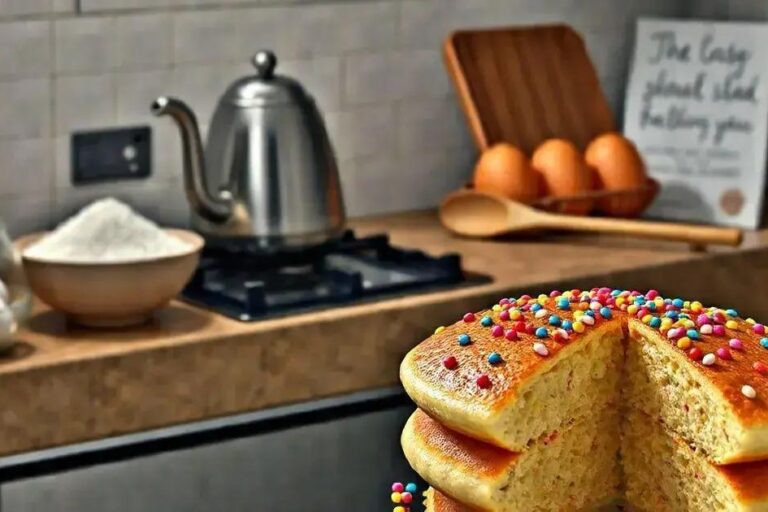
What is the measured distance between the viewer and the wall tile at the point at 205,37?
269 cm

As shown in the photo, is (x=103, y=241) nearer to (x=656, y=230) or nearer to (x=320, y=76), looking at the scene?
(x=320, y=76)

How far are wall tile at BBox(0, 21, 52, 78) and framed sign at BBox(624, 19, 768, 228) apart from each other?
126 cm

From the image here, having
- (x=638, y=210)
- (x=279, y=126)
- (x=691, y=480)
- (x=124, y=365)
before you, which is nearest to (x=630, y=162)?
(x=638, y=210)

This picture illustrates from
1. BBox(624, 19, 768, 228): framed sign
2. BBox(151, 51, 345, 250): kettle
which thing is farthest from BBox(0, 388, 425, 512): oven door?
BBox(624, 19, 768, 228): framed sign

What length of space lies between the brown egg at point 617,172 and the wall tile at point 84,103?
3.02 feet

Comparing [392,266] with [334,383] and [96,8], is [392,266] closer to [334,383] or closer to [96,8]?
[334,383]

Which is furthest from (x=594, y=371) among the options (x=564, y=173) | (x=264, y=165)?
(x=564, y=173)

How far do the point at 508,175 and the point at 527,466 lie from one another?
1700mm

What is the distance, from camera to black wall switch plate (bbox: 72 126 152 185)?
2604 millimetres

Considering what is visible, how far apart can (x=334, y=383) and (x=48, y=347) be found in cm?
44

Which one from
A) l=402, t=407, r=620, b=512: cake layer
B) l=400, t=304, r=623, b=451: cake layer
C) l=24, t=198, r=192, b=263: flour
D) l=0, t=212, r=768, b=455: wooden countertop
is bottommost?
l=0, t=212, r=768, b=455: wooden countertop

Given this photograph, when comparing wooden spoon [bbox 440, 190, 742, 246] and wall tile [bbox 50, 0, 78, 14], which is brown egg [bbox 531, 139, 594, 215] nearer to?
wooden spoon [bbox 440, 190, 742, 246]

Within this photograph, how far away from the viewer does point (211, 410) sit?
7.27ft

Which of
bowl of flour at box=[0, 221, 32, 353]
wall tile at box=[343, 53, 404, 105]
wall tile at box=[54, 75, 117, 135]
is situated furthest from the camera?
wall tile at box=[343, 53, 404, 105]
